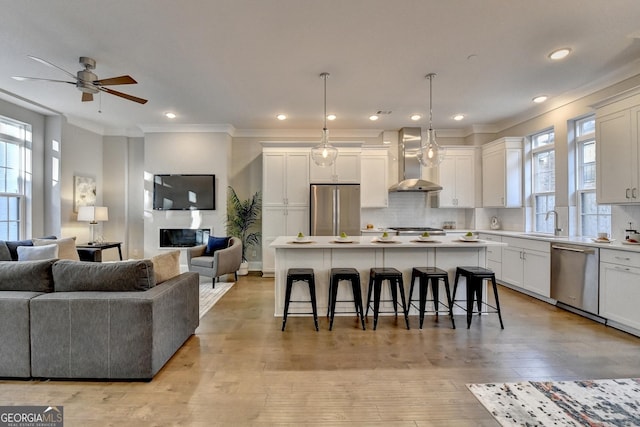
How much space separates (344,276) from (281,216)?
2769 mm

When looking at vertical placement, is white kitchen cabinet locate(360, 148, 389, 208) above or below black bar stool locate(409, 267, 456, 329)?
above

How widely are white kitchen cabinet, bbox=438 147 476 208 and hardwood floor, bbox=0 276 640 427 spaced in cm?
282

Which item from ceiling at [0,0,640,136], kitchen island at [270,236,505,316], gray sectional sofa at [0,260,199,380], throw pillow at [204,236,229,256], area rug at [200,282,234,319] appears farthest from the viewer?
throw pillow at [204,236,229,256]

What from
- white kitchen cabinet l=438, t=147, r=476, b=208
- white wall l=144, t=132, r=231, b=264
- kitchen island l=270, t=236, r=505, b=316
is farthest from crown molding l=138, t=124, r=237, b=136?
white kitchen cabinet l=438, t=147, r=476, b=208

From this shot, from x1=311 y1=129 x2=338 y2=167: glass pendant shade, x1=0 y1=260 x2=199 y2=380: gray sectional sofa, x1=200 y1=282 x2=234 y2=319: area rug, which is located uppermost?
x1=311 y1=129 x2=338 y2=167: glass pendant shade

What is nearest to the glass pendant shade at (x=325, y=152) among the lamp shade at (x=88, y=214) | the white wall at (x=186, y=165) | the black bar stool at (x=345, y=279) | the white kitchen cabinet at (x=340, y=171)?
the black bar stool at (x=345, y=279)

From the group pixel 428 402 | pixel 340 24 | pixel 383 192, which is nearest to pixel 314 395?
pixel 428 402

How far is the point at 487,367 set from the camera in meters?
2.37

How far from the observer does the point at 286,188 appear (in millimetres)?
5641

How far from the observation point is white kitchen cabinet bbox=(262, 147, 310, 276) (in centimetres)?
563

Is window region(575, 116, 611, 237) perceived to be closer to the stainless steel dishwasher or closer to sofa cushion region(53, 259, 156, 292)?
the stainless steel dishwasher

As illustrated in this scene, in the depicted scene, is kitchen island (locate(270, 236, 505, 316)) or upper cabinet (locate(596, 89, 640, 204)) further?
kitchen island (locate(270, 236, 505, 316))

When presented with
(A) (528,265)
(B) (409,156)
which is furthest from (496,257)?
(B) (409,156)

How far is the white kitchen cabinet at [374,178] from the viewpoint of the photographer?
589 centimetres
